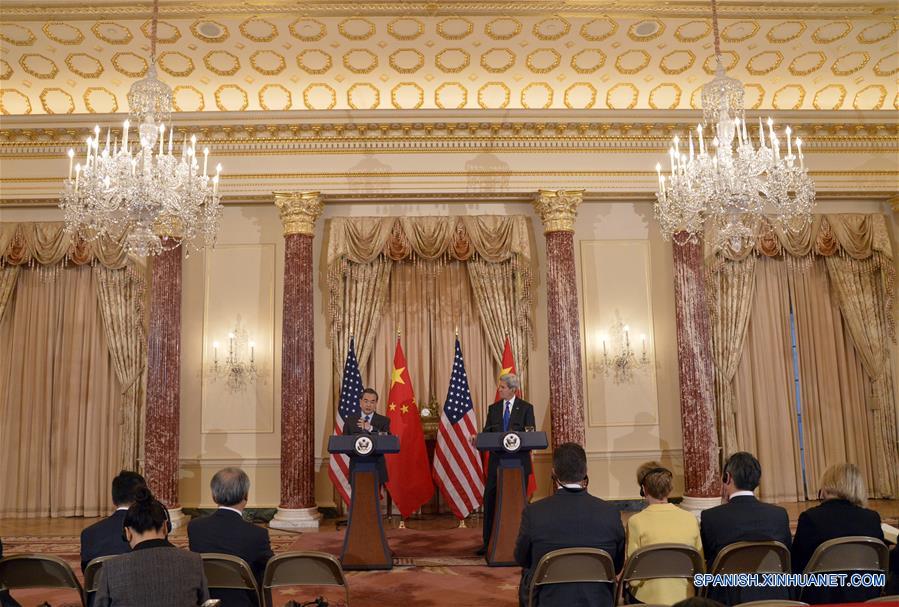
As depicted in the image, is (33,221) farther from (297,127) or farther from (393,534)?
(393,534)

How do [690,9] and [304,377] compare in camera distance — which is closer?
[690,9]

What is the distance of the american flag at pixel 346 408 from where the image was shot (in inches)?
332

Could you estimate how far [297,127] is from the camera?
368 inches

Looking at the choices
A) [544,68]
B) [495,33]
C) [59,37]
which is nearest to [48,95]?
[59,37]

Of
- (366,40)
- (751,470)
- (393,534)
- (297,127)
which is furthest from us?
(297,127)

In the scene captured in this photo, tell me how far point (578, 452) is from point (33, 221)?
9067 mm

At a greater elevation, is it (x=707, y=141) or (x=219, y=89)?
(x=219, y=89)

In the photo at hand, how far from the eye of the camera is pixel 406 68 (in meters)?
9.19

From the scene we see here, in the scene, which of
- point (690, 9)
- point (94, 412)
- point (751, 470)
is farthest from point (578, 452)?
point (94, 412)

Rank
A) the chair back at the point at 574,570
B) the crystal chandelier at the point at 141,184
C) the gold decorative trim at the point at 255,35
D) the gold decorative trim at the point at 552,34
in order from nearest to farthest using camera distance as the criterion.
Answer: the chair back at the point at 574,570, the crystal chandelier at the point at 141,184, the gold decorative trim at the point at 255,35, the gold decorative trim at the point at 552,34

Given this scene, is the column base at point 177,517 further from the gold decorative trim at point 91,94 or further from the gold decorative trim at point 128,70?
the gold decorative trim at point 128,70

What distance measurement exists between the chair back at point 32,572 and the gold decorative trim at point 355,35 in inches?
261

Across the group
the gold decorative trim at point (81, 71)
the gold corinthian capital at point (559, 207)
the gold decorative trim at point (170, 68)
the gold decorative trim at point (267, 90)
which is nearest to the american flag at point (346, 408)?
the gold corinthian capital at point (559, 207)

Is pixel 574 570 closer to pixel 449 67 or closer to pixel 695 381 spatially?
pixel 695 381
